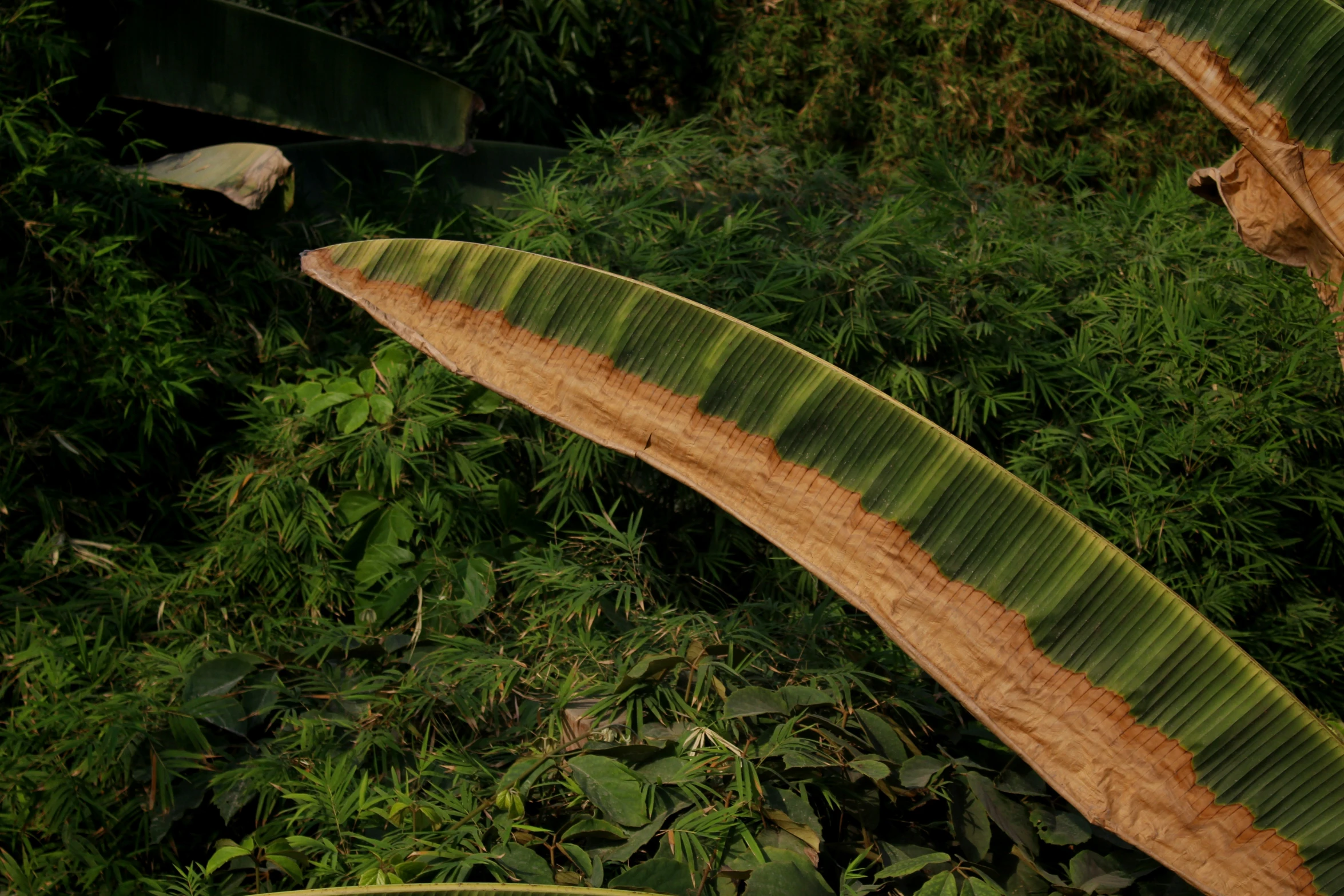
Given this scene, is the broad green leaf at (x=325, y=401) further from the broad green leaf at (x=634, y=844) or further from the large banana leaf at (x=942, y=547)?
the broad green leaf at (x=634, y=844)

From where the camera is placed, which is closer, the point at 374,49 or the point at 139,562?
the point at 139,562

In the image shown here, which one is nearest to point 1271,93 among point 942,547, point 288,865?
point 942,547

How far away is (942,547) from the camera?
4.68ft

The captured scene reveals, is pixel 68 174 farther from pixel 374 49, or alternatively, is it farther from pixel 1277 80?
pixel 1277 80

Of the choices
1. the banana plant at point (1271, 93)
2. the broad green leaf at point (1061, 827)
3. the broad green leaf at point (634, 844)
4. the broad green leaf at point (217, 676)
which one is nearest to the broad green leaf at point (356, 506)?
the broad green leaf at point (217, 676)

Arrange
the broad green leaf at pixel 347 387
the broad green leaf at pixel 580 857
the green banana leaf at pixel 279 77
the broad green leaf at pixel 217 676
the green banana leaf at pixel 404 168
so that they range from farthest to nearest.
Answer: the green banana leaf at pixel 404 168
the green banana leaf at pixel 279 77
the broad green leaf at pixel 347 387
the broad green leaf at pixel 217 676
the broad green leaf at pixel 580 857

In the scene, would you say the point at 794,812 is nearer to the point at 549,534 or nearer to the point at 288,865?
the point at 288,865

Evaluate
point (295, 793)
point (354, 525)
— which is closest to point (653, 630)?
point (295, 793)

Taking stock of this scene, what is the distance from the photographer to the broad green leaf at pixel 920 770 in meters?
1.52

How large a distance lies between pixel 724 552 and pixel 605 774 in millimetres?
838

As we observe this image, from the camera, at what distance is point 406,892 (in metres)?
1.19

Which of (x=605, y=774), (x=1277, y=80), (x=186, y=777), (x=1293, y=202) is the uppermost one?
(x=1277, y=80)

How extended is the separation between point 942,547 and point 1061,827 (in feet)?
1.72

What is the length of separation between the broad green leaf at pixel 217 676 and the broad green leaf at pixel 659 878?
0.96m
